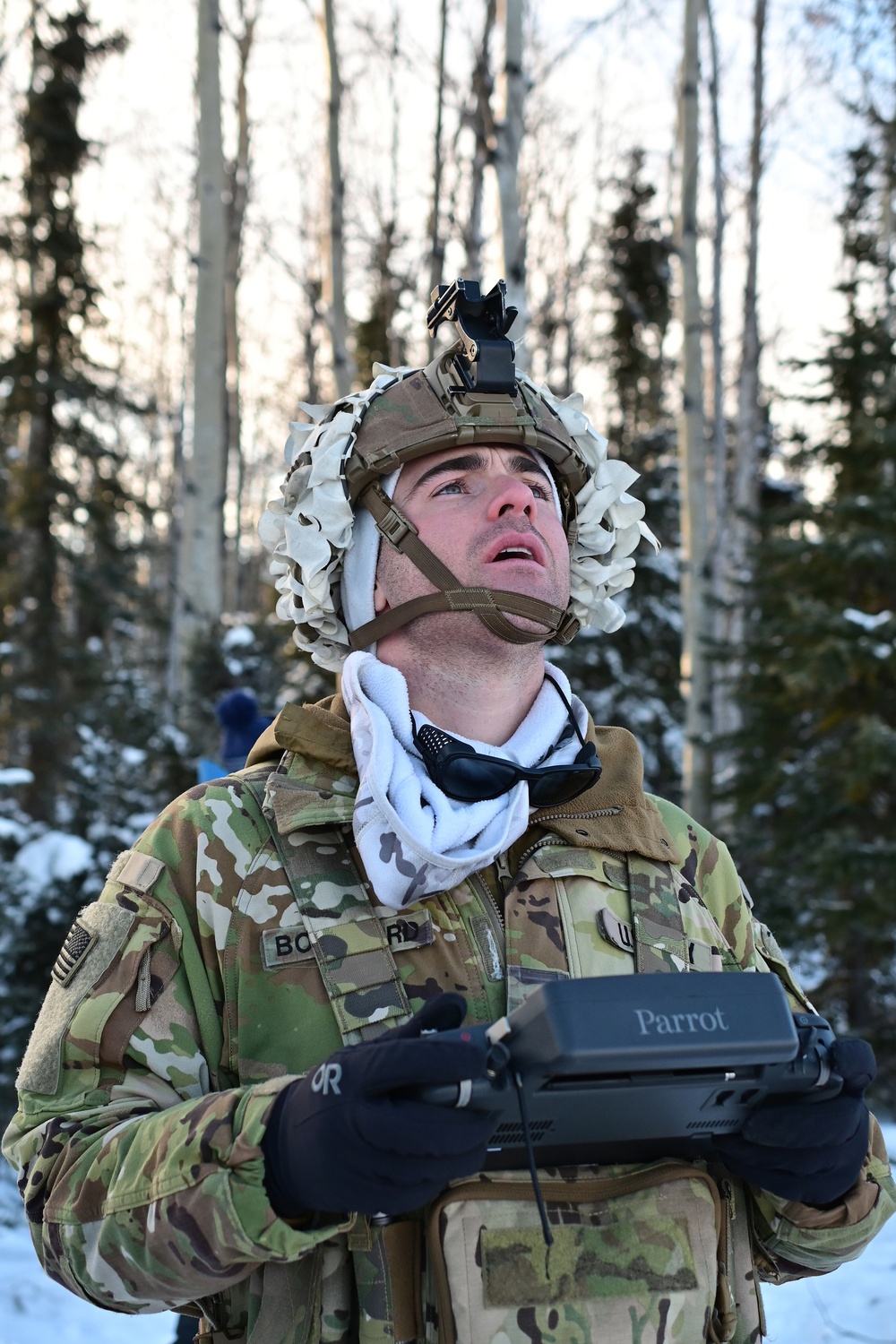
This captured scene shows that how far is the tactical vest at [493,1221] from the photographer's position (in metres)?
1.70

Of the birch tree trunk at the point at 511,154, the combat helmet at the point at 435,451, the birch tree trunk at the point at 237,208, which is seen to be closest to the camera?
the combat helmet at the point at 435,451

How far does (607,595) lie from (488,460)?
0.57 meters

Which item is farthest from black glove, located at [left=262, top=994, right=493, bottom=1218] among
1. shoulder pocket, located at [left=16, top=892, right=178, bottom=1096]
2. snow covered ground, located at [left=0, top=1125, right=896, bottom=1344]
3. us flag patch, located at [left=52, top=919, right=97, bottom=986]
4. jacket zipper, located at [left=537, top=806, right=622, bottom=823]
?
snow covered ground, located at [left=0, top=1125, right=896, bottom=1344]

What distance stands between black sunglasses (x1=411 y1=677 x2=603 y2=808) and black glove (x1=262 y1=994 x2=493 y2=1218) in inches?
24.1

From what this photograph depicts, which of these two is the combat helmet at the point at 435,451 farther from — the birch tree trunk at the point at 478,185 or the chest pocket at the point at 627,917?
the birch tree trunk at the point at 478,185

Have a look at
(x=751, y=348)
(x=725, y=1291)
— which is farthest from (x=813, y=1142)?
(x=751, y=348)

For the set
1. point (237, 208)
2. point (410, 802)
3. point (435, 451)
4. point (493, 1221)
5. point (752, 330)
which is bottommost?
point (493, 1221)

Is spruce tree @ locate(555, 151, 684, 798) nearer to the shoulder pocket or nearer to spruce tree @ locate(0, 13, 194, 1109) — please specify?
spruce tree @ locate(0, 13, 194, 1109)

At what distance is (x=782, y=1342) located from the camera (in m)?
4.65

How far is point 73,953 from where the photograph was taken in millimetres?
1895

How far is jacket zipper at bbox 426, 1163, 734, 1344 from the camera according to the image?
170cm

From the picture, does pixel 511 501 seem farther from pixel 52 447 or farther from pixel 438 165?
pixel 438 165

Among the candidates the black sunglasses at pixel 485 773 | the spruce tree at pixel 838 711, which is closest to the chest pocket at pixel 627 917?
the black sunglasses at pixel 485 773

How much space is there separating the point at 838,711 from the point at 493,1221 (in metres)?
7.22
